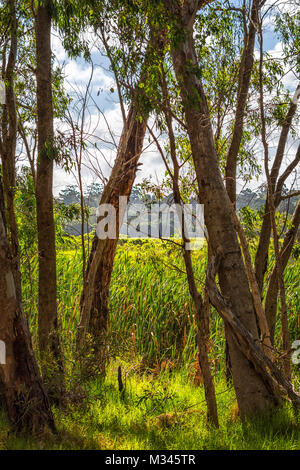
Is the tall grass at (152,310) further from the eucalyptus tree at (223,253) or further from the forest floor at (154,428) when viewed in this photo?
the eucalyptus tree at (223,253)

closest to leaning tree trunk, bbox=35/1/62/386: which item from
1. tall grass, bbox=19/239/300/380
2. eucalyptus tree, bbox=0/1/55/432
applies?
eucalyptus tree, bbox=0/1/55/432

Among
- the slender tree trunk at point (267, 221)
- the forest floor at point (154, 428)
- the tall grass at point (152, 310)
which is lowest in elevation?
the forest floor at point (154, 428)

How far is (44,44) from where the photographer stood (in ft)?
14.4

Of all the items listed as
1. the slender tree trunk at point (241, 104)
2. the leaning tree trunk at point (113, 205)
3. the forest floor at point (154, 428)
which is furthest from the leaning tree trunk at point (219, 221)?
the leaning tree trunk at point (113, 205)

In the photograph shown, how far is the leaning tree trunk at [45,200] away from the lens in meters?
4.16

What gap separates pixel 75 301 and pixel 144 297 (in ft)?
3.37

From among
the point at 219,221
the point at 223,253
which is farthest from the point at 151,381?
the point at 219,221

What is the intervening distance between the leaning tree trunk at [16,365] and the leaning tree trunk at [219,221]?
60.3 inches

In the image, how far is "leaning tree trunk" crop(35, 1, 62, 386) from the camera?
4164 mm

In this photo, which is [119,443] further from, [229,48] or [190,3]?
[229,48]

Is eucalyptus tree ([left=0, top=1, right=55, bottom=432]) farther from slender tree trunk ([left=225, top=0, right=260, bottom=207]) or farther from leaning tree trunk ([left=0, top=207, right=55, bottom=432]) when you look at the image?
slender tree trunk ([left=225, top=0, right=260, bottom=207])

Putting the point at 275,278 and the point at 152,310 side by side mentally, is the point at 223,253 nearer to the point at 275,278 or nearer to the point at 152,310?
the point at 275,278

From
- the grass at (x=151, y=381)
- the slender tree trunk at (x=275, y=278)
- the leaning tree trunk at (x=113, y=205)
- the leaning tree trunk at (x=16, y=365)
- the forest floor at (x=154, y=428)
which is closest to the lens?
the leaning tree trunk at (x=16, y=365)
